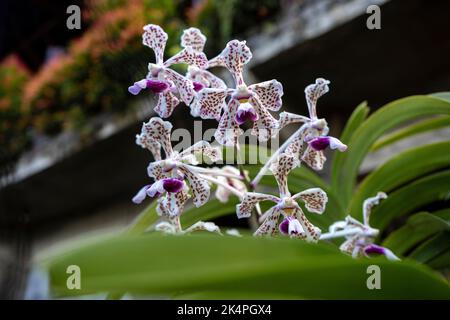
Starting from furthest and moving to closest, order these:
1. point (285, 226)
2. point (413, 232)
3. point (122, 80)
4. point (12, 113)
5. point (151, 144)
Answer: point (12, 113)
point (122, 80)
point (413, 232)
point (151, 144)
point (285, 226)

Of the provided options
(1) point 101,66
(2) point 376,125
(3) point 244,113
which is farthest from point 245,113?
(1) point 101,66

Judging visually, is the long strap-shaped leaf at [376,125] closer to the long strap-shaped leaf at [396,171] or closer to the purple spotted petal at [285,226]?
the long strap-shaped leaf at [396,171]

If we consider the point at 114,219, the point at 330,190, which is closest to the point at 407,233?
the point at 330,190

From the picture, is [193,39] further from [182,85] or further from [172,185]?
[172,185]

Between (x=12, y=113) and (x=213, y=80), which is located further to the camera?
(x=12, y=113)

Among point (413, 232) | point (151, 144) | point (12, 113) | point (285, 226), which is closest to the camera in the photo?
point (285, 226)

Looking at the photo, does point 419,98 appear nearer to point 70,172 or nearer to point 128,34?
point 128,34
